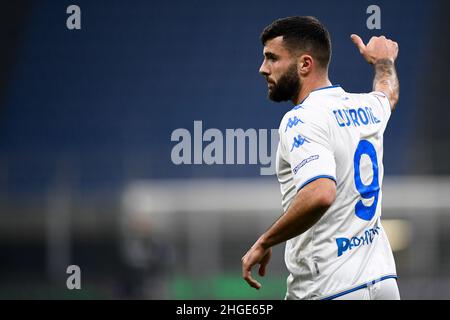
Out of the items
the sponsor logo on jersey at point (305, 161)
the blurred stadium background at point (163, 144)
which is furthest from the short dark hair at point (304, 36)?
the blurred stadium background at point (163, 144)

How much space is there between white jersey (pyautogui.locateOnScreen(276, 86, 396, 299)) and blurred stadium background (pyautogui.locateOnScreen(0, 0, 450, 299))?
588cm

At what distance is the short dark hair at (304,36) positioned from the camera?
3.16 metres

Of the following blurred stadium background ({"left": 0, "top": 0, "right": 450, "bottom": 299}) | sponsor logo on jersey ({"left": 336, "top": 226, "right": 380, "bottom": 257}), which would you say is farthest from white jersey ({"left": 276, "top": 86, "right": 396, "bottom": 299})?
blurred stadium background ({"left": 0, "top": 0, "right": 450, "bottom": 299})

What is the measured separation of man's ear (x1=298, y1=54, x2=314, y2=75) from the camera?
3145 millimetres

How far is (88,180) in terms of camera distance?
33.2 ft

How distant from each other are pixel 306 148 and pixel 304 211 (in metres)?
0.25

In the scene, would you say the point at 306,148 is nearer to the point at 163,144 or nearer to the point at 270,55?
the point at 270,55

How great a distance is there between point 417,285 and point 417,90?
455 cm

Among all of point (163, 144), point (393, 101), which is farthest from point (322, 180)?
point (163, 144)

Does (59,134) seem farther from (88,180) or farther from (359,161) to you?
(359,161)

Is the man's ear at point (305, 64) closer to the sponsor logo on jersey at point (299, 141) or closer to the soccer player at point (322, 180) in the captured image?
the soccer player at point (322, 180)

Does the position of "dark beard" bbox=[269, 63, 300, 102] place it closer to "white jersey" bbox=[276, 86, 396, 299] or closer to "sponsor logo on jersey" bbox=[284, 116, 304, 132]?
"white jersey" bbox=[276, 86, 396, 299]

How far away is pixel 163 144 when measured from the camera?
11461 mm
